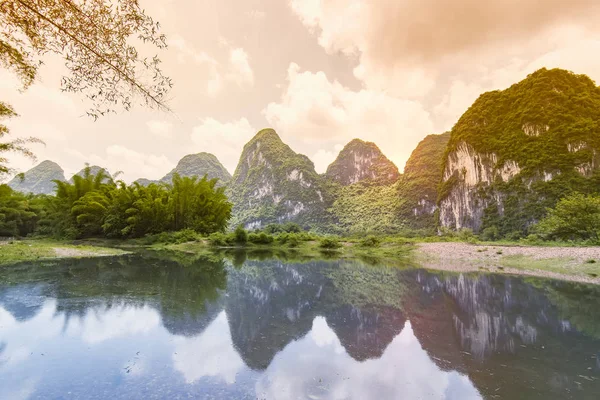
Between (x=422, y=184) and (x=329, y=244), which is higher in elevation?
(x=422, y=184)

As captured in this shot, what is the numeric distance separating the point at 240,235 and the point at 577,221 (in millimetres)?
25270

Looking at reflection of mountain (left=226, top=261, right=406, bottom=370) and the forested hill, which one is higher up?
the forested hill

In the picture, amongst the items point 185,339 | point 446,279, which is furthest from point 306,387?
point 446,279

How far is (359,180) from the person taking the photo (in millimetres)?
106688

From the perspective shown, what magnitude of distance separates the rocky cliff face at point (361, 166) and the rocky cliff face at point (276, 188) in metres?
12.3

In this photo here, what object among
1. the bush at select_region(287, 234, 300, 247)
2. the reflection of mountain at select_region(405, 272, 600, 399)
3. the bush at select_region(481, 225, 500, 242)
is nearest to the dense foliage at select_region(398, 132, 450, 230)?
the bush at select_region(481, 225, 500, 242)

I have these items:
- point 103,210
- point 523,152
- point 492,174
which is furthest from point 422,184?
point 103,210

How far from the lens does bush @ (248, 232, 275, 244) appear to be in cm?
3014

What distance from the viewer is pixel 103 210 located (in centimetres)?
2392

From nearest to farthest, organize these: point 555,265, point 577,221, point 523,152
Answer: point 555,265 → point 577,221 → point 523,152

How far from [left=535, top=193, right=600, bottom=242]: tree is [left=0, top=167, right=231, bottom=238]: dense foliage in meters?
27.9

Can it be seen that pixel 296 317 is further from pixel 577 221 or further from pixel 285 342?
pixel 577 221

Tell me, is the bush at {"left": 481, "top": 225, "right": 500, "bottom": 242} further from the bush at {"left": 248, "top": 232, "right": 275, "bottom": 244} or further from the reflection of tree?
the reflection of tree

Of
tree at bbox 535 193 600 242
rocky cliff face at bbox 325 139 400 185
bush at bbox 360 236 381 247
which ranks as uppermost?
rocky cliff face at bbox 325 139 400 185
